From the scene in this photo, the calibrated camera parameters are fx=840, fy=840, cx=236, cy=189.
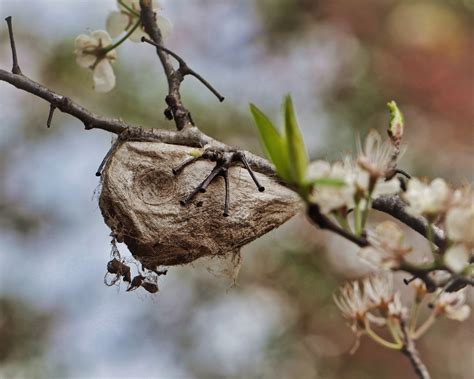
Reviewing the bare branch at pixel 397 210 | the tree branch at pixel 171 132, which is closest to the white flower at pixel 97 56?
the tree branch at pixel 171 132

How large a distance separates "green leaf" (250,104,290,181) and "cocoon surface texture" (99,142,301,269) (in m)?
0.35

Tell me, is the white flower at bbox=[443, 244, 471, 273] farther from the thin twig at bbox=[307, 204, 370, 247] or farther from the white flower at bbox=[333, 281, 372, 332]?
the white flower at bbox=[333, 281, 372, 332]

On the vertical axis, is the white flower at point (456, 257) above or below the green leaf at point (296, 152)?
below

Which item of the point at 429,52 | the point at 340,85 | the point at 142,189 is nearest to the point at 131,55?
the point at 340,85

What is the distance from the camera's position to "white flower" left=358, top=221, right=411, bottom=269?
60 cm

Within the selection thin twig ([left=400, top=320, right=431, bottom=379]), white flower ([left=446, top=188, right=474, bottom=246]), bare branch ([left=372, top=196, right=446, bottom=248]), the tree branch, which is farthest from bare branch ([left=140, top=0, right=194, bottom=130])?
white flower ([left=446, top=188, right=474, bottom=246])

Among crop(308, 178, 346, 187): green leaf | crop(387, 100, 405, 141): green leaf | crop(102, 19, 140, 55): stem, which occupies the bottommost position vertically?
crop(308, 178, 346, 187): green leaf

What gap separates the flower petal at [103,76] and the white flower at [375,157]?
0.55 m

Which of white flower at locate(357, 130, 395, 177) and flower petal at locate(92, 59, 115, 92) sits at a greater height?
flower petal at locate(92, 59, 115, 92)

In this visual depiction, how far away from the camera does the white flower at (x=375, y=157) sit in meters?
0.62

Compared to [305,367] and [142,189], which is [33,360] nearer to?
[305,367]

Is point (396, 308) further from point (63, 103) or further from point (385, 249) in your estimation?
point (63, 103)

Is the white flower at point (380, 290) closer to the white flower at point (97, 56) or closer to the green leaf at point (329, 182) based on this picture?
the green leaf at point (329, 182)

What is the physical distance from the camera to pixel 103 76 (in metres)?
1.14
